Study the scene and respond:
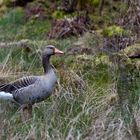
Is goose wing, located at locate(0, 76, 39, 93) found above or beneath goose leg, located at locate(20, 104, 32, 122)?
above

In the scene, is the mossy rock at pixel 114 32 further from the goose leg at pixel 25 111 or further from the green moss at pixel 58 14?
the goose leg at pixel 25 111

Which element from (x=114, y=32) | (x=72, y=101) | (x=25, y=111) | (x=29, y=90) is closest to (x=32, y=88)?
(x=29, y=90)

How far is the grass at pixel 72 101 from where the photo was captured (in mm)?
7988

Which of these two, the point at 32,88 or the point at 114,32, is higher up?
the point at 32,88

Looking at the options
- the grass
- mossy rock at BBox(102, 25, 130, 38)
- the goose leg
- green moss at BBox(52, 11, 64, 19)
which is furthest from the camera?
green moss at BBox(52, 11, 64, 19)

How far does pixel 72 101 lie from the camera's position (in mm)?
9273

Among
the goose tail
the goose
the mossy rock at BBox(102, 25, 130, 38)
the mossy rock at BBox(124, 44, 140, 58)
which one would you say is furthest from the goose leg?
the mossy rock at BBox(102, 25, 130, 38)

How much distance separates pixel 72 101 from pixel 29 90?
598 millimetres

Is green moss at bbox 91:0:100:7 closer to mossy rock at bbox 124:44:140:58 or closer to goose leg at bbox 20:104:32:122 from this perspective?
mossy rock at bbox 124:44:140:58

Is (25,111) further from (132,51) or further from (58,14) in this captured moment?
(58,14)

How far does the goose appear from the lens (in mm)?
9039

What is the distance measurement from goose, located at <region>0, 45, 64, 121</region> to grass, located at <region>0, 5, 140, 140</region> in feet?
0.37

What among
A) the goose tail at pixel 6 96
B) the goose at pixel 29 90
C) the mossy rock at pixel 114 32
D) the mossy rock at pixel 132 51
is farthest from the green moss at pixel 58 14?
the goose tail at pixel 6 96

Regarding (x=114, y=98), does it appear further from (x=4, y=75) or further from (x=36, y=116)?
(x=4, y=75)
